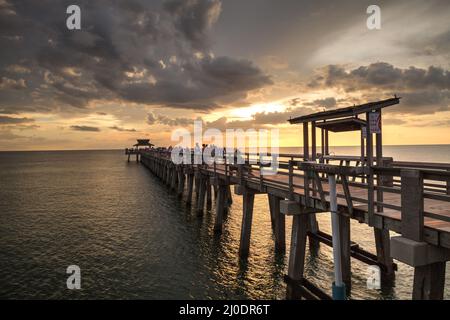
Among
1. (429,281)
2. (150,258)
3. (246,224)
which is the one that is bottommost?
(150,258)

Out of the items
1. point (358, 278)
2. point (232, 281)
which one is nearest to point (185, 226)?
point (232, 281)

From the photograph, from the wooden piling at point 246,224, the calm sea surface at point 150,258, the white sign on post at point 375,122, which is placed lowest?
the calm sea surface at point 150,258

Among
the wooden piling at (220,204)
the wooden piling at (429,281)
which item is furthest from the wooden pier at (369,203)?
the wooden piling at (220,204)

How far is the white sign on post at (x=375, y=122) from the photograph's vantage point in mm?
7230

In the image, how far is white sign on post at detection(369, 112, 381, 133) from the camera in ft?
23.7

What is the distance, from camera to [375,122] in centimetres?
730

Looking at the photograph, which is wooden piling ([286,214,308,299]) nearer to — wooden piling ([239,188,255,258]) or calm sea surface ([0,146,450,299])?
calm sea surface ([0,146,450,299])

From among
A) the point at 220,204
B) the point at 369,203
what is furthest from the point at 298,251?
the point at 220,204

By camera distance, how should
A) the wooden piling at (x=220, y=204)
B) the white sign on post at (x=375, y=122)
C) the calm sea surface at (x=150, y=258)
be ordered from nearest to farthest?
the white sign on post at (x=375, y=122) → the calm sea surface at (x=150, y=258) → the wooden piling at (x=220, y=204)

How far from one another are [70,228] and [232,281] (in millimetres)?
13014

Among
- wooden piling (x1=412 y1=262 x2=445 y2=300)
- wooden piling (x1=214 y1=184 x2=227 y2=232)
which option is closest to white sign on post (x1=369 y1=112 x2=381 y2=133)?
wooden piling (x1=412 y1=262 x2=445 y2=300)

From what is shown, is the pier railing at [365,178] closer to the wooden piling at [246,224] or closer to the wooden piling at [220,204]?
the wooden piling at [246,224]

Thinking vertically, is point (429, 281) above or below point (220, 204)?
above

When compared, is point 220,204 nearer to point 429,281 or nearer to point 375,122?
point 375,122
